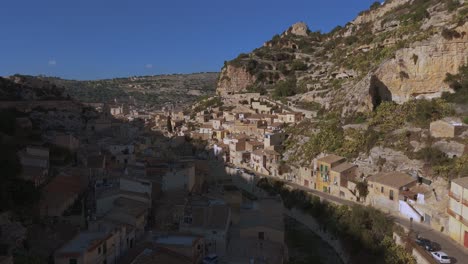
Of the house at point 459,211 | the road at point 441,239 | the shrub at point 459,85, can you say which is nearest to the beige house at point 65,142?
the road at point 441,239

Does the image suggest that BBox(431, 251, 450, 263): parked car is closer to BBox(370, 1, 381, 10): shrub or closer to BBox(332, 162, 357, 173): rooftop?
BBox(332, 162, 357, 173): rooftop

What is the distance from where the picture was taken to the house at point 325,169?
27750mm

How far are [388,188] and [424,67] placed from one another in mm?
13447

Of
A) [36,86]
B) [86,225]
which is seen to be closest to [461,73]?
[86,225]

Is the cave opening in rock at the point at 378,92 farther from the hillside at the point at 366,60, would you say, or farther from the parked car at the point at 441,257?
the parked car at the point at 441,257

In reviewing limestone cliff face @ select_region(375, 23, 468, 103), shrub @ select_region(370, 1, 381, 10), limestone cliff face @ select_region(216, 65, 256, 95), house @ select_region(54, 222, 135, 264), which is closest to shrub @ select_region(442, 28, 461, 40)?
limestone cliff face @ select_region(375, 23, 468, 103)

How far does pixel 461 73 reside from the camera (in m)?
31.0

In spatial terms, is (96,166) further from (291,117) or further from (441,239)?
(291,117)

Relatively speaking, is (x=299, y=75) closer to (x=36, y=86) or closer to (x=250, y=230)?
(x=36, y=86)

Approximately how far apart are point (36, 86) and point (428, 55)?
3861 centimetres

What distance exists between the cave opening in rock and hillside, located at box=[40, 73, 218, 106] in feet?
223

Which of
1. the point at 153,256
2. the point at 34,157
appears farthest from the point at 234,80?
the point at 153,256

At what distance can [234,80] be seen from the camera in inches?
2552

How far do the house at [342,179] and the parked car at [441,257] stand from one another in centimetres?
916
